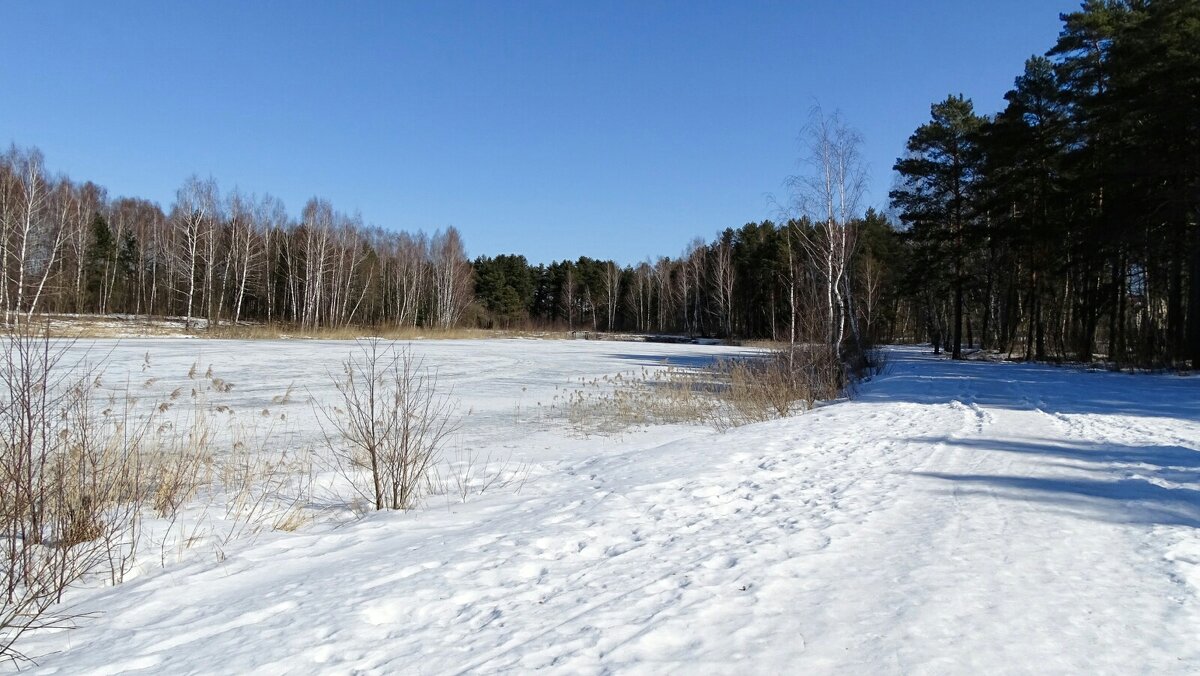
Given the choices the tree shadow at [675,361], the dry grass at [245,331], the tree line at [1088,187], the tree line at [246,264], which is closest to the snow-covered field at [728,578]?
the tree line at [1088,187]

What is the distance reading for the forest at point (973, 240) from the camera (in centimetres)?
1634

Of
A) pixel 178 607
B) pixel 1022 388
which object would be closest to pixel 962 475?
pixel 178 607

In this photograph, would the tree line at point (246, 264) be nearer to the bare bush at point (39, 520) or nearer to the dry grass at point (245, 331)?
the dry grass at point (245, 331)

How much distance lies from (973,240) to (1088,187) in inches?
249

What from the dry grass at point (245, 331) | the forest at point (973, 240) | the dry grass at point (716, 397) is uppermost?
the forest at point (973, 240)

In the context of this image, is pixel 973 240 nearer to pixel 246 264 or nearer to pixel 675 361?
A: pixel 675 361

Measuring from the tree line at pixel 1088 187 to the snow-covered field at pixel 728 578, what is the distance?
14.1 m

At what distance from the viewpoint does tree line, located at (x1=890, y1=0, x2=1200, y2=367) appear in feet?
53.9

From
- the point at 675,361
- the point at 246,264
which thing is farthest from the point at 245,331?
the point at 675,361

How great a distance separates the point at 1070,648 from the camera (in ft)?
7.88

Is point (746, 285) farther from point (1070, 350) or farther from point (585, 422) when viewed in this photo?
point (585, 422)

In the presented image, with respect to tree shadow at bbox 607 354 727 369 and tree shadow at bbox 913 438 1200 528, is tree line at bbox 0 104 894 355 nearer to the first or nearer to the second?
tree shadow at bbox 607 354 727 369

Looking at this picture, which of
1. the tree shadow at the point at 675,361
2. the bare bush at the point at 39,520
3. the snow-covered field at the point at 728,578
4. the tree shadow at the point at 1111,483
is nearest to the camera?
the snow-covered field at the point at 728,578

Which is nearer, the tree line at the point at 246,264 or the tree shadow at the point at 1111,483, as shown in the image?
the tree shadow at the point at 1111,483
